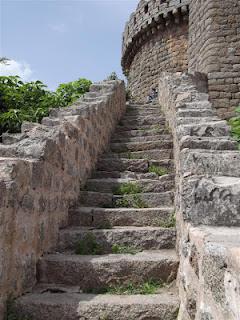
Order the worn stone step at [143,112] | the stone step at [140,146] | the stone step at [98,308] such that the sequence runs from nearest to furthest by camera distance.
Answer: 1. the stone step at [98,308]
2. the stone step at [140,146]
3. the worn stone step at [143,112]

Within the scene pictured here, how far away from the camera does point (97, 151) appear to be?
5.59 m

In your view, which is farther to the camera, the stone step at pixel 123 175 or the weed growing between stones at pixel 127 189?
the stone step at pixel 123 175

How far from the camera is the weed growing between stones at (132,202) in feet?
14.0

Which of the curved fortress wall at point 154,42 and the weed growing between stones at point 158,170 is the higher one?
the curved fortress wall at point 154,42

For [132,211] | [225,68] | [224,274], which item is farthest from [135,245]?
[225,68]

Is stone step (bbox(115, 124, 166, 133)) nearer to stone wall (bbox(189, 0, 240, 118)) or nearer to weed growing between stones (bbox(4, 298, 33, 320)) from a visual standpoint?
stone wall (bbox(189, 0, 240, 118))

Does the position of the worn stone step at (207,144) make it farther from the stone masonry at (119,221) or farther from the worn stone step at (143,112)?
the worn stone step at (143,112)

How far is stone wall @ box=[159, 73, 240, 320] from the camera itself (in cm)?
138

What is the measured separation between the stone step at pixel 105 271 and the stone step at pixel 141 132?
3551 mm

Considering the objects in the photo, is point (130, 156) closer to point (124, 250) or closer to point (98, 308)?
point (124, 250)

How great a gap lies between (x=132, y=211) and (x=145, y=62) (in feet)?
41.9

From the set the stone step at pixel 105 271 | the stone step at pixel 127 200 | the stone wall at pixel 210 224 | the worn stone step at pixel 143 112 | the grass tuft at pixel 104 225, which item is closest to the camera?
the stone wall at pixel 210 224

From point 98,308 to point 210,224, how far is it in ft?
3.55

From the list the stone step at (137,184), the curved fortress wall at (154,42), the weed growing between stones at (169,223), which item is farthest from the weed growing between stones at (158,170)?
the curved fortress wall at (154,42)
